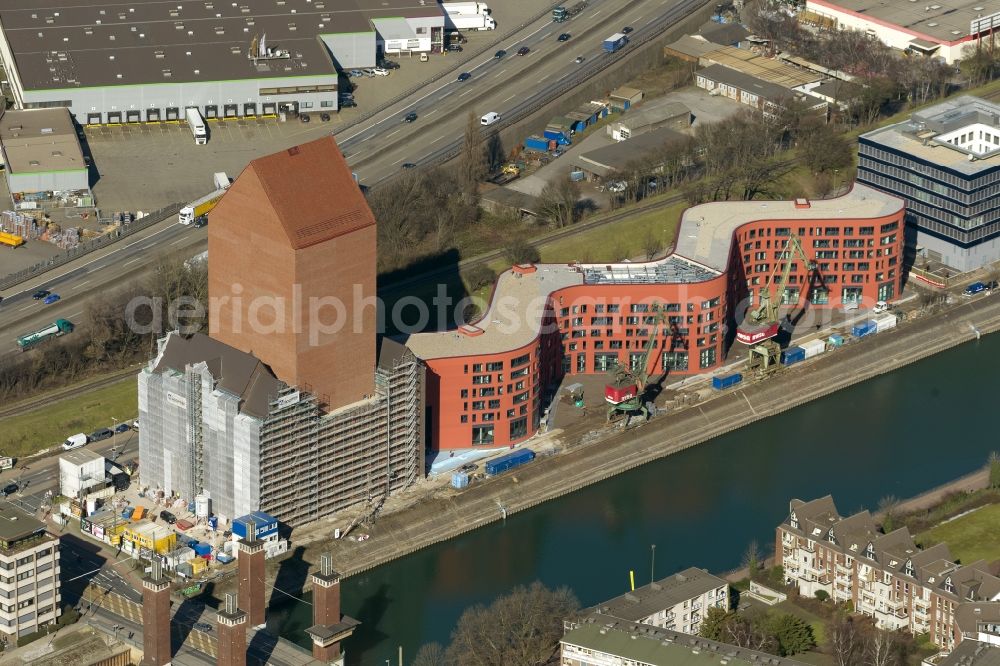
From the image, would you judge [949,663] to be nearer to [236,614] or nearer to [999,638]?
[999,638]

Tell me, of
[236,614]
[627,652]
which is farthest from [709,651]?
[236,614]

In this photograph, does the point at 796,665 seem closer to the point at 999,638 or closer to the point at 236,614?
the point at 999,638

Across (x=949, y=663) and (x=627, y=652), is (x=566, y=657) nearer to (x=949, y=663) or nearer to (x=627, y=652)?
(x=627, y=652)

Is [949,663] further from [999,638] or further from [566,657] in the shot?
[566,657]

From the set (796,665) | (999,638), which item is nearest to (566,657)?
(796,665)

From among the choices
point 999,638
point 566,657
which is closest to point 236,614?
point 566,657
